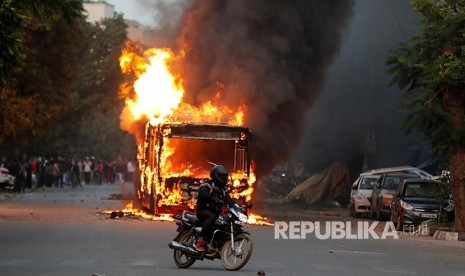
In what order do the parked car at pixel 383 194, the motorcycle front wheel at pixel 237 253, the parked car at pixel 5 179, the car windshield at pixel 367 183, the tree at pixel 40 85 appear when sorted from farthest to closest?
the parked car at pixel 5 179 → the car windshield at pixel 367 183 → the tree at pixel 40 85 → the parked car at pixel 383 194 → the motorcycle front wheel at pixel 237 253

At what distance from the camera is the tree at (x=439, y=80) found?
2483 cm

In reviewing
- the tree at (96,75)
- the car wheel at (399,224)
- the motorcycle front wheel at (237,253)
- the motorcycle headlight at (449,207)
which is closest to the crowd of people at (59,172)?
the tree at (96,75)

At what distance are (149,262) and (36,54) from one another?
25.5 m

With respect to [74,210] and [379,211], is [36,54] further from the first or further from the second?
[379,211]

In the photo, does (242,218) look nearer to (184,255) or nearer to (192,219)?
(192,219)

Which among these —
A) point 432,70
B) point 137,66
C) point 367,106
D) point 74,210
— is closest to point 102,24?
point 367,106

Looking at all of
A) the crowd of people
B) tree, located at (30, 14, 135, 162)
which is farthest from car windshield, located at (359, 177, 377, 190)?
tree, located at (30, 14, 135, 162)

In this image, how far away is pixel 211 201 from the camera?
1631 cm

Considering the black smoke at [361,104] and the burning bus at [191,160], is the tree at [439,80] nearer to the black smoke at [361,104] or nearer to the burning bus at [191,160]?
the burning bus at [191,160]

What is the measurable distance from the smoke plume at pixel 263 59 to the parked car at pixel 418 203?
6408 mm

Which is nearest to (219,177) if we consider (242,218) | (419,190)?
(242,218)

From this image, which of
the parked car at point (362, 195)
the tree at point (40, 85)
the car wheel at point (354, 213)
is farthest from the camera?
the car wheel at point (354, 213)

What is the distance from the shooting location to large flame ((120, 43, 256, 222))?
28797mm

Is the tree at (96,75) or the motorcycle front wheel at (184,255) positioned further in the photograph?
the tree at (96,75)
